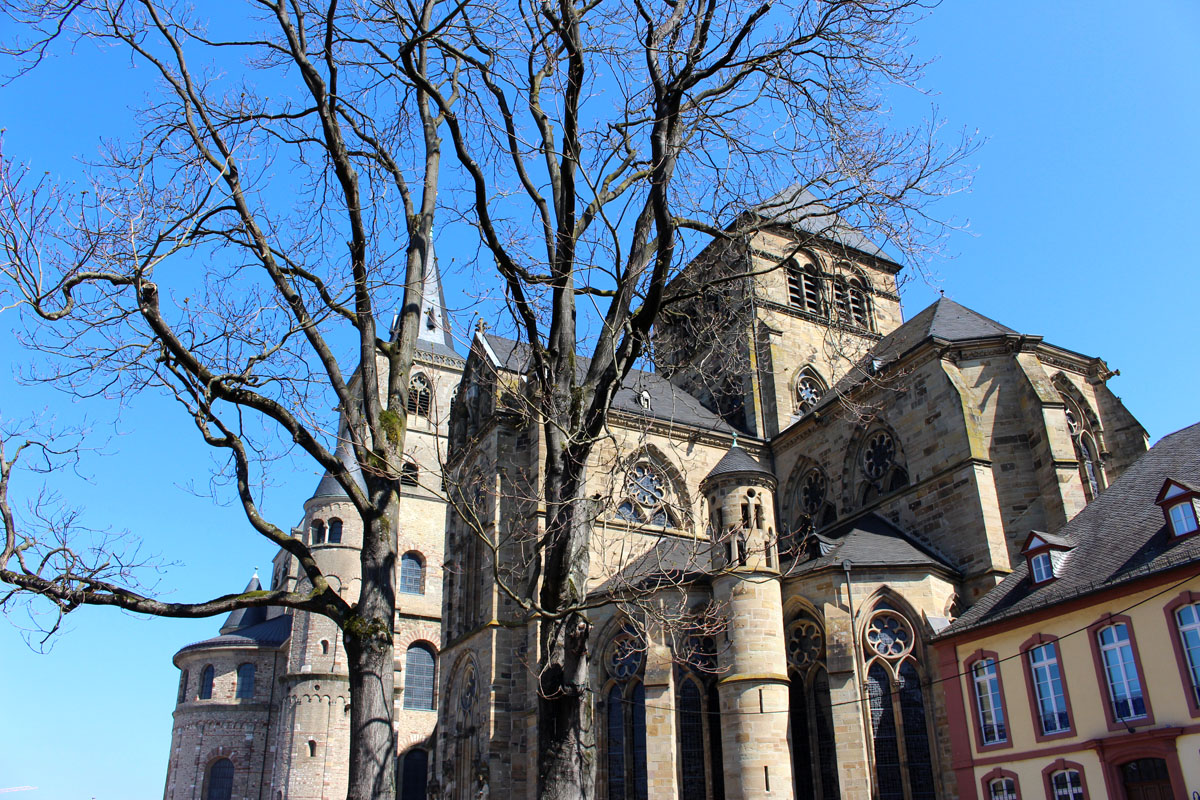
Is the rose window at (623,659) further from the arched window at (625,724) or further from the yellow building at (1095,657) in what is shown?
the yellow building at (1095,657)

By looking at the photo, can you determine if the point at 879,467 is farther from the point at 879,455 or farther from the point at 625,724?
the point at 625,724

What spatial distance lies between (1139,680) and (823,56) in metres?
10.3

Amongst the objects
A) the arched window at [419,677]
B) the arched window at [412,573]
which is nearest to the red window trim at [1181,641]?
the arched window at [419,677]

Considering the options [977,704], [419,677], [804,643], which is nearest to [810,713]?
[804,643]

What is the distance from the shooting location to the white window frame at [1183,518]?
514 inches

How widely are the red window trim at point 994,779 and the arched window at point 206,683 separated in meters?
33.6

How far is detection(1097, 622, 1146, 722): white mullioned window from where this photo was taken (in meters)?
12.9

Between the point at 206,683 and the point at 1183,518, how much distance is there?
37574 mm

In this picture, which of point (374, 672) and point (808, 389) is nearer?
point (374, 672)

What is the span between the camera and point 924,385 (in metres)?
19.5

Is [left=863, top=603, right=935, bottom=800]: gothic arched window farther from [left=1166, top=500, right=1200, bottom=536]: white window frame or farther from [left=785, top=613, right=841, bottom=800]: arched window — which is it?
[left=1166, top=500, right=1200, bottom=536]: white window frame

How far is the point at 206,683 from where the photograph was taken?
126 ft

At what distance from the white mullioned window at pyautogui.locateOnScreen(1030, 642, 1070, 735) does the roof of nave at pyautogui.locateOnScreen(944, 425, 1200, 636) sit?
718 millimetres

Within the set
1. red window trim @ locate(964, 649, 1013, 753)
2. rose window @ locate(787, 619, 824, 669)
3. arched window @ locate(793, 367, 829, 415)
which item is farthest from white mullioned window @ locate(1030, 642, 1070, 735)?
arched window @ locate(793, 367, 829, 415)
